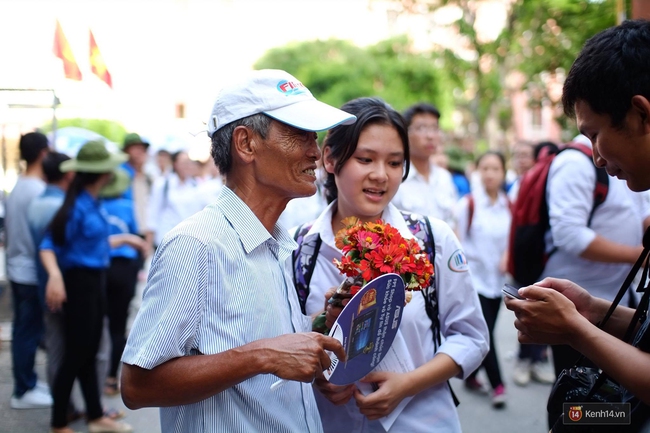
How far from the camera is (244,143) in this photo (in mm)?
2193

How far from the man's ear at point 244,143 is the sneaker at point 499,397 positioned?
184 inches

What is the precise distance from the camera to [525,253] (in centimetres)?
426

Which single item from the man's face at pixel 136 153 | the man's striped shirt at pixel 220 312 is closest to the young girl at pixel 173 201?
the man's face at pixel 136 153

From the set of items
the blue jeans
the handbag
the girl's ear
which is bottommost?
the blue jeans

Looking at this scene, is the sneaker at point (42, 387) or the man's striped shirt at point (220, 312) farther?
the sneaker at point (42, 387)

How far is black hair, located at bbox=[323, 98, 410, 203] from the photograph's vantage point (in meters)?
2.83

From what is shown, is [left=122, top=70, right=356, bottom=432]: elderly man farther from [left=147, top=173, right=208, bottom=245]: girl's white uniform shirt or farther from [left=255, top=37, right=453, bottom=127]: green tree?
[left=255, top=37, right=453, bottom=127]: green tree

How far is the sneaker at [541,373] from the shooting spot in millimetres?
6871

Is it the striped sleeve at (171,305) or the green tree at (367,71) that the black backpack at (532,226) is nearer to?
the striped sleeve at (171,305)

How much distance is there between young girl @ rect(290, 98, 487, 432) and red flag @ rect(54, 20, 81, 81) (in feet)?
20.6

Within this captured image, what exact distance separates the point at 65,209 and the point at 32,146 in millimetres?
814

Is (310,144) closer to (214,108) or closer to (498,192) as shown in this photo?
(214,108)

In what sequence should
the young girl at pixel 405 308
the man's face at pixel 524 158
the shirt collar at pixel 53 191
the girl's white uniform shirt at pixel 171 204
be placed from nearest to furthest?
the young girl at pixel 405 308, the shirt collar at pixel 53 191, the girl's white uniform shirt at pixel 171 204, the man's face at pixel 524 158

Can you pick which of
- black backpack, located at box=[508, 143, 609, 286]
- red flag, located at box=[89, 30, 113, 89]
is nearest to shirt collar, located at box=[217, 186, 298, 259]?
black backpack, located at box=[508, 143, 609, 286]
